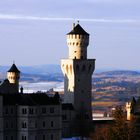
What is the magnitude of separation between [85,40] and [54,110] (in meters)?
20.0

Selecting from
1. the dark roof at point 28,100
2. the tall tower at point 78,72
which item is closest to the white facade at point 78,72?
the tall tower at point 78,72

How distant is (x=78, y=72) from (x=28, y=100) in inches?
832

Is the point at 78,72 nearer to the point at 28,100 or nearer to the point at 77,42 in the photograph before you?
the point at 77,42

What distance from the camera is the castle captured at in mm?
127000

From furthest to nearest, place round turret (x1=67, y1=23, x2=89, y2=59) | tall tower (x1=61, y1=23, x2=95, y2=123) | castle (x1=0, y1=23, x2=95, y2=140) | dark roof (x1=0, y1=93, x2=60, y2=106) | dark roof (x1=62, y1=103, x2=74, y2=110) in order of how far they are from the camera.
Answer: round turret (x1=67, y1=23, x2=89, y2=59), tall tower (x1=61, y1=23, x2=95, y2=123), dark roof (x1=62, y1=103, x2=74, y2=110), dark roof (x1=0, y1=93, x2=60, y2=106), castle (x1=0, y1=23, x2=95, y2=140)

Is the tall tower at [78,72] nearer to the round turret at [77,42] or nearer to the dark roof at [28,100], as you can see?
the round turret at [77,42]

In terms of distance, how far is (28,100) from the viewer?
5005 inches

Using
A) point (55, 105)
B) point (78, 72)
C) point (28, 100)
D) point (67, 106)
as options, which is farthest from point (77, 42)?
point (28, 100)

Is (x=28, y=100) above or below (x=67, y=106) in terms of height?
below

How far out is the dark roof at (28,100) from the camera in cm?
12725

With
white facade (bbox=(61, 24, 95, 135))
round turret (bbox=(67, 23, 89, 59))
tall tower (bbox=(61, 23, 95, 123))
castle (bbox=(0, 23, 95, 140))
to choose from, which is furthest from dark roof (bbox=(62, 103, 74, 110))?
round turret (bbox=(67, 23, 89, 59))

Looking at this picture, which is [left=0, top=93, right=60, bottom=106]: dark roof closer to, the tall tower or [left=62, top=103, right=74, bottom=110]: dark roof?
[left=62, top=103, right=74, bottom=110]: dark roof

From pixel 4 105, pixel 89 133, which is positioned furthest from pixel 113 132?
pixel 89 133

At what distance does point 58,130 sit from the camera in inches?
5162
